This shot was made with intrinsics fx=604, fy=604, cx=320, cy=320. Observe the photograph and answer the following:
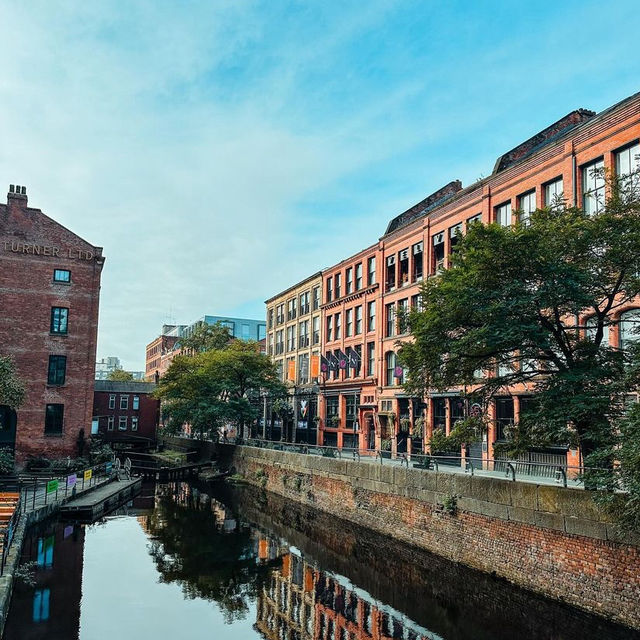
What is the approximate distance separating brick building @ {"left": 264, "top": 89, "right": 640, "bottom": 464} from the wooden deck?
15782mm

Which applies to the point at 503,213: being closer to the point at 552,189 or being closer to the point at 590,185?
the point at 552,189

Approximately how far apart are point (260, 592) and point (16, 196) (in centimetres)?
3419

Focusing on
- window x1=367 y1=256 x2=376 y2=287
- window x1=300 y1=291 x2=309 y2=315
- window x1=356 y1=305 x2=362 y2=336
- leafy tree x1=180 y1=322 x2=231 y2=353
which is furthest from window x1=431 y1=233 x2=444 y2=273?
leafy tree x1=180 y1=322 x2=231 y2=353

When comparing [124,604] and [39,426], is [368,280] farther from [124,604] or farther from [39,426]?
[124,604]

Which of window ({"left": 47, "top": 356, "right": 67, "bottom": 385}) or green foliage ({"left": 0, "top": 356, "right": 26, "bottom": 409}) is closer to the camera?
green foliage ({"left": 0, "top": 356, "right": 26, "bottom": 409})

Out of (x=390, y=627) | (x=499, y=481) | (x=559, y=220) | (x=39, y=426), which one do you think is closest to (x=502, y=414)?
(x=499, y=481)

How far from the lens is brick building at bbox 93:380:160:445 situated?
6706 centimetres

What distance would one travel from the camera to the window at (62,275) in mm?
42656

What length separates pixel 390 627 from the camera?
16.2m

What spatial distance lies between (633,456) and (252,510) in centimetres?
2590

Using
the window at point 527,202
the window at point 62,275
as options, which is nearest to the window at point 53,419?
the window at point 62,275

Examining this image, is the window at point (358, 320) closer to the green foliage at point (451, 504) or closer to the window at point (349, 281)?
the window at point (349, 281)

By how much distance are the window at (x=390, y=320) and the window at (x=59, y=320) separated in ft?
74.0

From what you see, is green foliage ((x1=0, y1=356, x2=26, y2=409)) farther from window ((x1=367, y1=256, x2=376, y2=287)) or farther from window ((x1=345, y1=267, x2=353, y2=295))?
window ((x1=345, y1=267, x2=353, y2=295))
